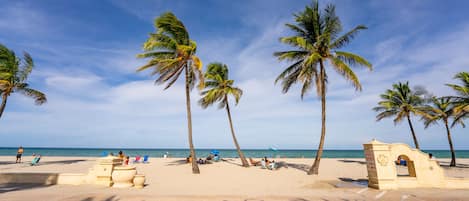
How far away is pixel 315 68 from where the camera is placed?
17.0 m

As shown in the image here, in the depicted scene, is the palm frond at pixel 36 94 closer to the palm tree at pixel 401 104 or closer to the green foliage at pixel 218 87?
the green foliage at pixel 218 87

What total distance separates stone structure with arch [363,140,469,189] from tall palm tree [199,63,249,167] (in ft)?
46.3

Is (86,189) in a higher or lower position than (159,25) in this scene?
lower

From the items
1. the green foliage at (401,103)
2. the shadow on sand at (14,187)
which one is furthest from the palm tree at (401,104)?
the shadow on sand at (14,187)

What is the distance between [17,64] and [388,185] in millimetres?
27522

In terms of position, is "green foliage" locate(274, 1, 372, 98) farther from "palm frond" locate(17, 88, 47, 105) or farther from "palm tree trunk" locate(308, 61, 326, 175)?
"palm frond" locate(17, 88, 47, 105)

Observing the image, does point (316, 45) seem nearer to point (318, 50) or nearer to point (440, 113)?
point (318, 50)

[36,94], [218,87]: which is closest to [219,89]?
[218,87]

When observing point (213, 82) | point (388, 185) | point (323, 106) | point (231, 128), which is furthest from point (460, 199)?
point (213, 82)

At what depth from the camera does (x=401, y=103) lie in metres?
26.8

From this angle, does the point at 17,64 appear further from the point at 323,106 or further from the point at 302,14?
the point at 323,106

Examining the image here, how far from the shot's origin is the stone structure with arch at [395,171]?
1048 cm

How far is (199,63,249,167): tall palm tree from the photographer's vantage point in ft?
77.4

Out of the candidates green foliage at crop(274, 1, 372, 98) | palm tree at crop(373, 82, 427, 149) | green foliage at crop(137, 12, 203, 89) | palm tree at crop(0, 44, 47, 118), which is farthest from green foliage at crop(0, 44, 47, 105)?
palm tree at crop(373, 82, 427, 149)
